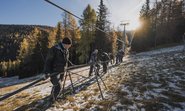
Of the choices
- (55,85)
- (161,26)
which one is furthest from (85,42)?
(55,85)

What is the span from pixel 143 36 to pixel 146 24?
3602 millimetres

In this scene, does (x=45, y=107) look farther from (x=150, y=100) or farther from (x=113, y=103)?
(x=150, y=100)

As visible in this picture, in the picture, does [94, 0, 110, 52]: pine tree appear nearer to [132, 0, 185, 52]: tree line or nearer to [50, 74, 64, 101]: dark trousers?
[132, 0, 185, 52]: tree line

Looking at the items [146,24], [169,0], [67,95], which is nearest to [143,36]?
[146,24]

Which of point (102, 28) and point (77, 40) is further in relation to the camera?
point (77, 40)

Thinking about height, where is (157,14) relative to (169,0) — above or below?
below

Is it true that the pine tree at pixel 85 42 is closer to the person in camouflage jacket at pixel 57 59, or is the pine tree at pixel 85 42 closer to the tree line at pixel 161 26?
the tree line at pixel 161 26

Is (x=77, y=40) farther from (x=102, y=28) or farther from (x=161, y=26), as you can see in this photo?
(x=161, y=26)

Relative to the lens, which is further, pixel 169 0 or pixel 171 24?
pixel 169 0

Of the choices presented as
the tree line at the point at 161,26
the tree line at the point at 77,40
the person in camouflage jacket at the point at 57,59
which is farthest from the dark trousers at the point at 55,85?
the tree line at the point at 161,26

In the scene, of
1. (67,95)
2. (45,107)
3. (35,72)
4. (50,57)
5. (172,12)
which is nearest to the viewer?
(50,57)

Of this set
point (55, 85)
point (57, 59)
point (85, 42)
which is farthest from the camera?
point (85, 42)

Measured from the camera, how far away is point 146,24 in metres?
55.6

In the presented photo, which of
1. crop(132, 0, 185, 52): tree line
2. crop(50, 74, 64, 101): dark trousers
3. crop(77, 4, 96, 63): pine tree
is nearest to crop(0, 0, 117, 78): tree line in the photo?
crop(77, 4, 96, 63): pine tree
